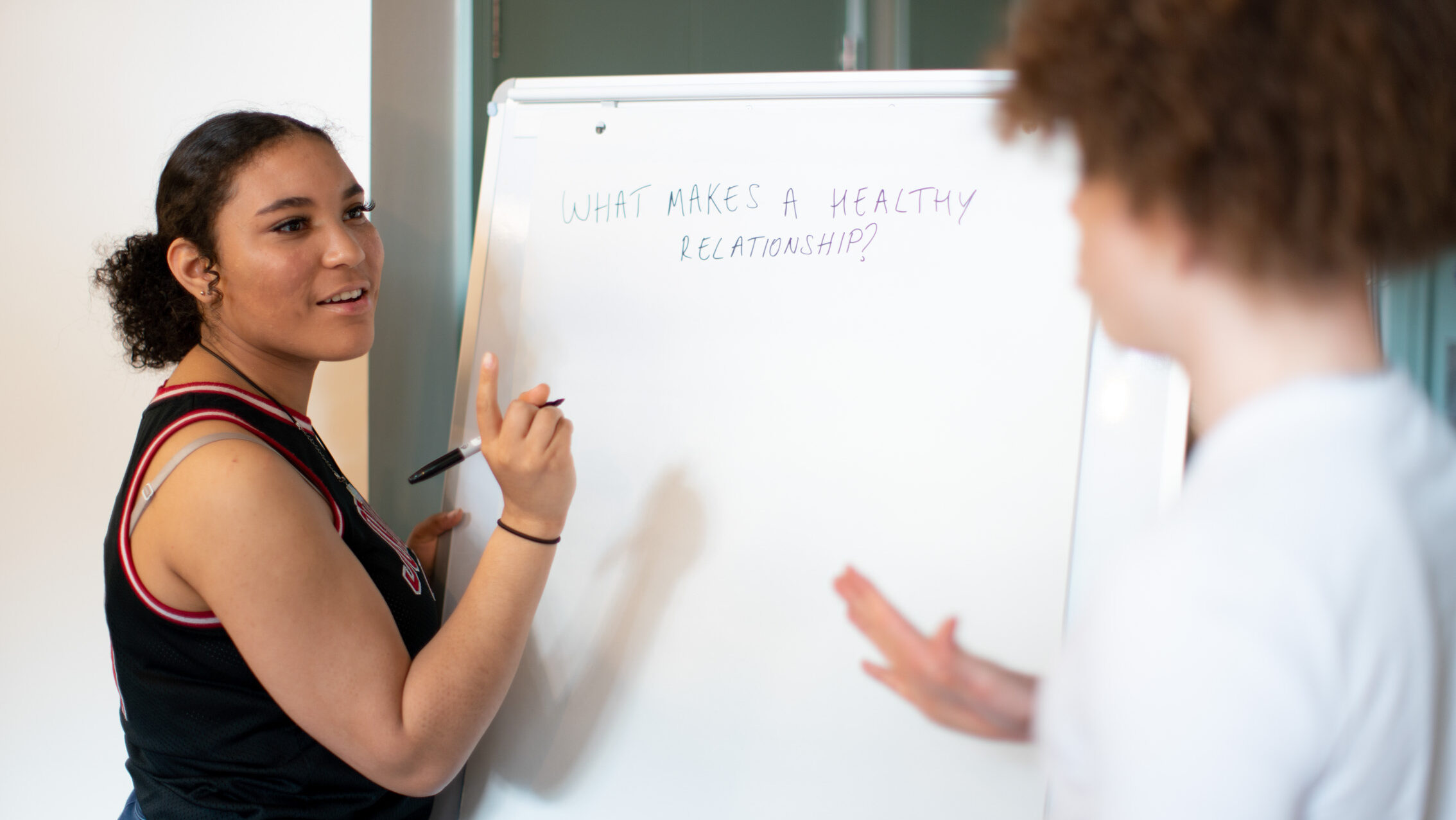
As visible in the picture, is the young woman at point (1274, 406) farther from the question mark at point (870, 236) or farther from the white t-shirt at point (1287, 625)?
the question mark at point (870, 236)

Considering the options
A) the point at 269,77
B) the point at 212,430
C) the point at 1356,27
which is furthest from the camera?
the point at 269,77

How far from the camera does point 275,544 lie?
747 mm

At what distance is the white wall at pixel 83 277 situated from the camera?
52.2 inches

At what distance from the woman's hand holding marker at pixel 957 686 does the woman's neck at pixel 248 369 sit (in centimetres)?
68

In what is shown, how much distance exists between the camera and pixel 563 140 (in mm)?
1107

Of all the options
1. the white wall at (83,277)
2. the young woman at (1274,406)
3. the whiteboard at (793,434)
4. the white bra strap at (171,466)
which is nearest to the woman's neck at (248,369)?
the white bra strap at (171,466)

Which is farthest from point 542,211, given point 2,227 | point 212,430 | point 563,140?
point 2,227

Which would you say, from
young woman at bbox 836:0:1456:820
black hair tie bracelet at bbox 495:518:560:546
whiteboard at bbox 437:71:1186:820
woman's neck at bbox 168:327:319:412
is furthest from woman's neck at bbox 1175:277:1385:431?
woman's neck at bbox 168:327:319:412

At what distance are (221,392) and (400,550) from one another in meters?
0.24

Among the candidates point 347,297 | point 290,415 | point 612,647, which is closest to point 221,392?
point 290,415

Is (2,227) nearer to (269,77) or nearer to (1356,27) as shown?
(269,77)

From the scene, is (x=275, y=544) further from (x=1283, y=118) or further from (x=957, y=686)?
(x=1283, y=118)

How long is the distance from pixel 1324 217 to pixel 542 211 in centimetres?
89

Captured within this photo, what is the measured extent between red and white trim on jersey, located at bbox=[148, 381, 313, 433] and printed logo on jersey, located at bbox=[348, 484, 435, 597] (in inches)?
4.3
